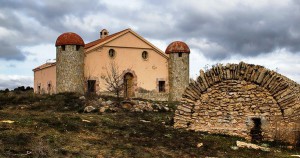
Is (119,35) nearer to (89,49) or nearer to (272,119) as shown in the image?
(89,49)

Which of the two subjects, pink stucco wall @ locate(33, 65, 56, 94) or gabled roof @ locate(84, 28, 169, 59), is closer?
gabled roof @ locate(84, 28, 169, 59)

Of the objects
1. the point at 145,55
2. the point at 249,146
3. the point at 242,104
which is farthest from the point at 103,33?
the point at 249,146

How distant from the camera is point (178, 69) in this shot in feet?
108

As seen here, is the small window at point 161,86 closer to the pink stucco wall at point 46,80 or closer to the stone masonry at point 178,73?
the stone masonry at point 178,73

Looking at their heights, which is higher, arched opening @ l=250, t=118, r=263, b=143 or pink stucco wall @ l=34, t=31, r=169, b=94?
pink stucco wall @ l=34, t=31, r=169, b=94

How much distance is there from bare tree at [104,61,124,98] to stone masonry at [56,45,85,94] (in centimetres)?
248

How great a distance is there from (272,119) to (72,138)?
21.3 ft

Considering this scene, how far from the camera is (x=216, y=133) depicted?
45.6 feet

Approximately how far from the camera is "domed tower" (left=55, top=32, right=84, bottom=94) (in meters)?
28.5

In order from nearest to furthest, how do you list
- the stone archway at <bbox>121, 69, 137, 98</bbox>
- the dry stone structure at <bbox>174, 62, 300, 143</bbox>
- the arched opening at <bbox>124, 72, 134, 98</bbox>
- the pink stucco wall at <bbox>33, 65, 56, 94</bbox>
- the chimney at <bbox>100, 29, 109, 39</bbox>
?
the dry stone structure at <bbox>174, 62, 300, 143</bbox>, the pink stucco wall at <bbox>33, 65, 56, 94</bbox>, the stone archway at <bbox>121, 69, 137, 98</bbox>, the arched opening at <bbox>124, 72, 134, 98</bbox>, the chimney at <bbox>100, 29, 109, 39</bbox>

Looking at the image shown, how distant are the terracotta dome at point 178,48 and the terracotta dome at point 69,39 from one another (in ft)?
25.6

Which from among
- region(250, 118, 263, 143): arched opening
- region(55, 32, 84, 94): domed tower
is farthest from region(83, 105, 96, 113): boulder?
region(55, 32, 84, 94): domed tower

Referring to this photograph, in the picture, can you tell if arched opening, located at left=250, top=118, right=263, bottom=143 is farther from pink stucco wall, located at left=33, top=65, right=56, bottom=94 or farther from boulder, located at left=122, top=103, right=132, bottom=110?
pink stucco wall, located at left=33, top=65, right=56, bottom=94

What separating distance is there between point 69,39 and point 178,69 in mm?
9462
